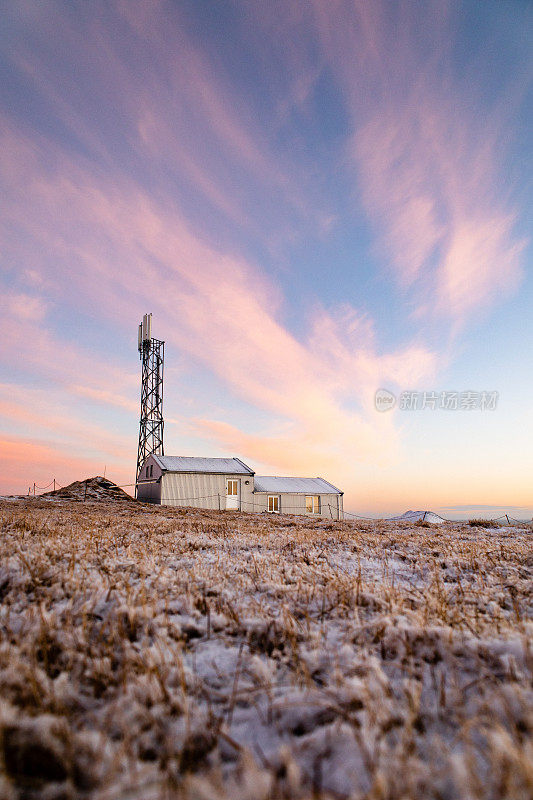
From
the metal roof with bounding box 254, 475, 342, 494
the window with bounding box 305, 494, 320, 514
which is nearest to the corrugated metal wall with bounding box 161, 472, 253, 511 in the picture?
the metal roof with bounding box 254, 475, 342, 494

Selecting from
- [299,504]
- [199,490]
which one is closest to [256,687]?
[199,490]

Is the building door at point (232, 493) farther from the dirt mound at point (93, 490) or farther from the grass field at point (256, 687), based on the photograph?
the grass field at point (256, 687)

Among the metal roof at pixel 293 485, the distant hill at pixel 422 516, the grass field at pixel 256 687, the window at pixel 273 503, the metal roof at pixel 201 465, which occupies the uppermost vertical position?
the metal roof at pixel 201 465

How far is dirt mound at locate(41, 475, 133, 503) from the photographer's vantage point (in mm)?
31256

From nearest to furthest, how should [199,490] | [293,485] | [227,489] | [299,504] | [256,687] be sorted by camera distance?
[256,687] < [199,490] < [227,489] < [299,504] < [293,485]

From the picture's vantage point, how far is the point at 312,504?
41.7m

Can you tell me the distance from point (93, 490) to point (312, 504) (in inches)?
817

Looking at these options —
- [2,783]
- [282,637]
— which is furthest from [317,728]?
[2,783]

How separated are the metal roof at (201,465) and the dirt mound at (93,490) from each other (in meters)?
4.33

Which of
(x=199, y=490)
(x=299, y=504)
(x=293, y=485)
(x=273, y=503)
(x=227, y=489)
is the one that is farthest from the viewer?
(x=293, y=485)

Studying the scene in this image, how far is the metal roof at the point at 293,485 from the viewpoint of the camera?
4103cm

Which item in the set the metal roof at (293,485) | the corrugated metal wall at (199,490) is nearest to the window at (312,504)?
the metal roof at (293,485)

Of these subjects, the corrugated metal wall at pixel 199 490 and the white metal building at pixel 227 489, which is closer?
the corrugated metal wall at pixel 199 490

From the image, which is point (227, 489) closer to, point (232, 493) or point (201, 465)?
point (232, 493)
